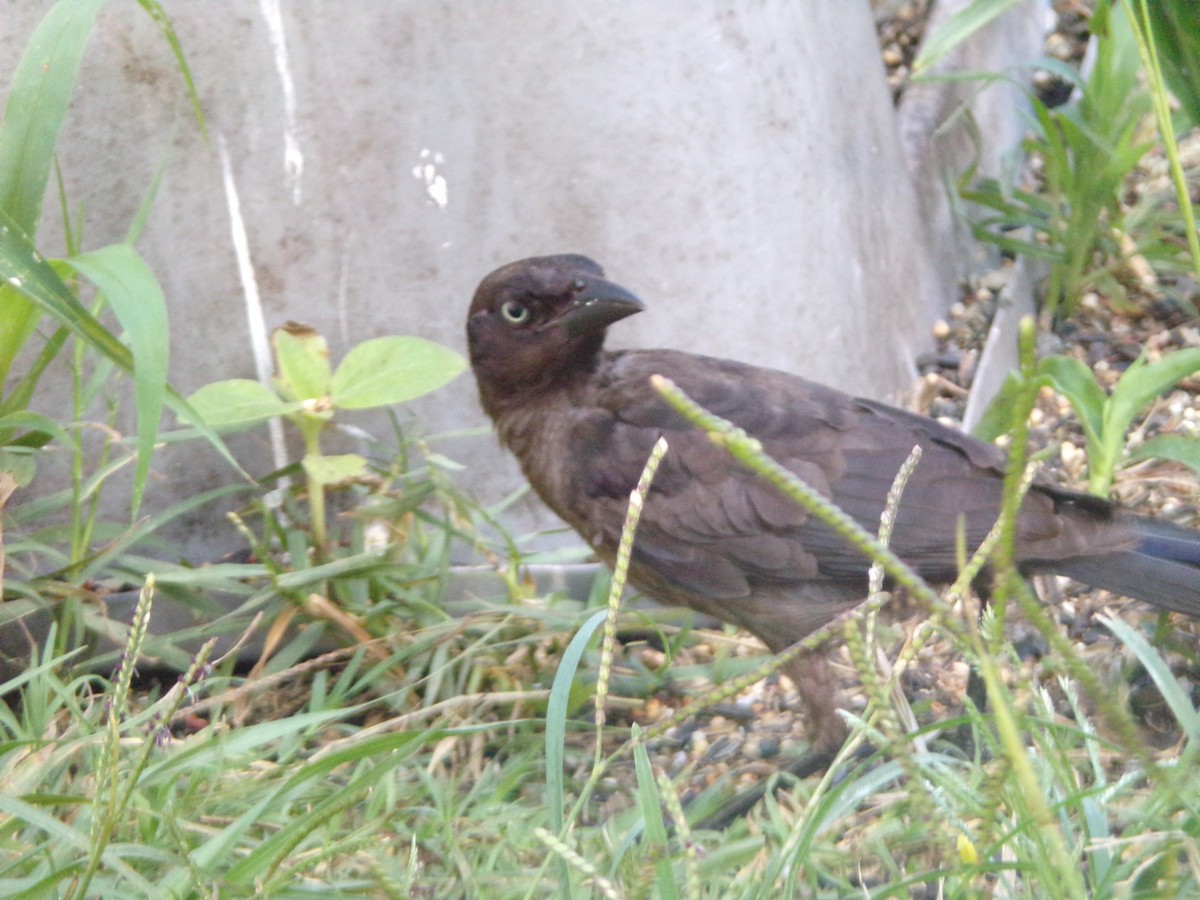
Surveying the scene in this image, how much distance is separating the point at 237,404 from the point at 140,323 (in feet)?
2.24

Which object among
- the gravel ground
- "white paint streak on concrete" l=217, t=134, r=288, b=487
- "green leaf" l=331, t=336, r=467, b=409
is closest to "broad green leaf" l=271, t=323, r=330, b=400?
"green leaf" l=331, t=336, r=467, b=409

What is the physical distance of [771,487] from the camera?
264cm

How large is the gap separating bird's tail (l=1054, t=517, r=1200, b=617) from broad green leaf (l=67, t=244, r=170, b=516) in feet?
5.42

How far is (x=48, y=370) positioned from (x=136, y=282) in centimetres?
96

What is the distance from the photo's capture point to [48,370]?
3062 millimetres

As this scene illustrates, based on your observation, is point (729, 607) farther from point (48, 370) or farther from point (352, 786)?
point (48, 370)

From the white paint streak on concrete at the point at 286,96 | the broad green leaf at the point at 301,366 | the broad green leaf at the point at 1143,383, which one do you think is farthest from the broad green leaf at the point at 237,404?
the broad green leaf at the point at 1143,383

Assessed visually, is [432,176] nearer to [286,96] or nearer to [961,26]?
[286,96]

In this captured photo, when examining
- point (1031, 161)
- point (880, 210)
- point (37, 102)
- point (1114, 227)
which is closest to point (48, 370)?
point (37, 102)

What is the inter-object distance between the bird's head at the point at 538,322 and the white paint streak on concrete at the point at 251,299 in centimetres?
50

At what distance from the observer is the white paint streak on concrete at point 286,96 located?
3.06 m

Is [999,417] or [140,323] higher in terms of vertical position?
[140,323]

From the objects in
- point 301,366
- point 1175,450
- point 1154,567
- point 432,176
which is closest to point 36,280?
point 301,366

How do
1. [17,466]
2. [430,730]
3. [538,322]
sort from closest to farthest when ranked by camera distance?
[430,730] < [17,466] < [538,322]
